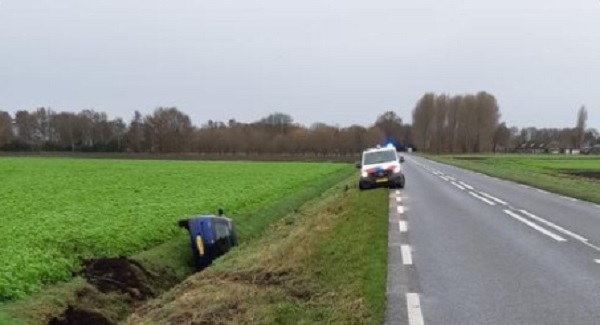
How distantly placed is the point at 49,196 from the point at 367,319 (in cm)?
1900

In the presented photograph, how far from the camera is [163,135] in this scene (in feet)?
415

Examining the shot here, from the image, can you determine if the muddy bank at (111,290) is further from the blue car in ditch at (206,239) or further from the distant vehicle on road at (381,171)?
the distant vehicle on road at (381,171)

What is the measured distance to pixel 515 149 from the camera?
163125 mm

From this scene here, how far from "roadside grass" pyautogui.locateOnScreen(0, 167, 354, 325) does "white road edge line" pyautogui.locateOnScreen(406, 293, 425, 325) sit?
454 cm

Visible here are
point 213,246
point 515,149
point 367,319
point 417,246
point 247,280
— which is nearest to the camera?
point 367,319

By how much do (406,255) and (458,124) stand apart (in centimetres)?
14694

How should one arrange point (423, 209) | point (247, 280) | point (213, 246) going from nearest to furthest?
point (247, 280), point (213, 246), point (423, 209)

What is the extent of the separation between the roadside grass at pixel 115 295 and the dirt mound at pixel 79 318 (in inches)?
3.6

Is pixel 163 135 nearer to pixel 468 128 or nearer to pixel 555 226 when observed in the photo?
pixel 468 128

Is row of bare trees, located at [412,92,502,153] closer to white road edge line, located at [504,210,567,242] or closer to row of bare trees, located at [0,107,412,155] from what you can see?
row of bare trees, located at [0,107,412,155]

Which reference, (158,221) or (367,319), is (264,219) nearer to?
(158,221)

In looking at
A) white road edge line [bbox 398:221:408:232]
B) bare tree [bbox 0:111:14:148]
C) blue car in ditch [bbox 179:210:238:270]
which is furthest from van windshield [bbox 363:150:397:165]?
bare tree [bbox 0:111:14:148]

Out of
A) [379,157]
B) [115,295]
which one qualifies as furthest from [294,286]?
[379,157]

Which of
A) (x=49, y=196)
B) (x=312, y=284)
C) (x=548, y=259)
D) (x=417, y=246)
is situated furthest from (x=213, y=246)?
(x=49, y=196)
